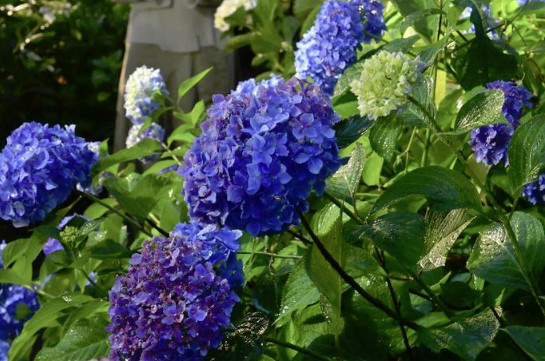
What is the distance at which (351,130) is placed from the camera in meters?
1.06

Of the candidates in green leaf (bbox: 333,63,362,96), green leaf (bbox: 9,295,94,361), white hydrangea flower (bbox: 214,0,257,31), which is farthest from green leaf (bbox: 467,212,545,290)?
white hydrangea flower (bbox: 214,0,257,31)

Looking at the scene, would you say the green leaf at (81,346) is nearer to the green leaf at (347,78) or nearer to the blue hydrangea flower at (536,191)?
the green leaf at (347,78)

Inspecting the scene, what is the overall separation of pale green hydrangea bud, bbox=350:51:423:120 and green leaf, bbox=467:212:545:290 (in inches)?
9.6

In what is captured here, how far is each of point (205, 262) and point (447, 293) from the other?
37 cm

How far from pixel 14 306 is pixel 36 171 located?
648 mm

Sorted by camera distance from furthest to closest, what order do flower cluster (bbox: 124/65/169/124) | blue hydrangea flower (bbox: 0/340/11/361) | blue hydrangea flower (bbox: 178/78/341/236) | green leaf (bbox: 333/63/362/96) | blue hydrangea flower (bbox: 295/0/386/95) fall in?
flower cluster (bbox: 124/65/169/124), blue hydrangea flower (bbox: 0/340/11/361), blue hydrangea flower (bbox: 295/0/386/95), green leaf (bbox: 333/63/362/96), blue hydrangea flower (bbox: 178/78/341/236)

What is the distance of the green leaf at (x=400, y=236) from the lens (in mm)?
988

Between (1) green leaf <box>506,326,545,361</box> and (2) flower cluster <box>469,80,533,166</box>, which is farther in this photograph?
(2) flower cluster <box>469,80,533,166</box>

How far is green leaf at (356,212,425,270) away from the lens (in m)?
0.99

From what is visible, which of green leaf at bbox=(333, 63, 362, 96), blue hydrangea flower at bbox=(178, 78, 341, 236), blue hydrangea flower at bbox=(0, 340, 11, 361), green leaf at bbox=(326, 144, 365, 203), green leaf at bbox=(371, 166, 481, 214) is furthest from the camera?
blue hydrangea flower at bbox=(0, 340, 11, 361)

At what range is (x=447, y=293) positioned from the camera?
1.21 metres

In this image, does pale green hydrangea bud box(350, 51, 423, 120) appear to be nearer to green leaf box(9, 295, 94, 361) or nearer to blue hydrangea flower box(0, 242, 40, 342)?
green leaf box(9, 295, 94, 361)

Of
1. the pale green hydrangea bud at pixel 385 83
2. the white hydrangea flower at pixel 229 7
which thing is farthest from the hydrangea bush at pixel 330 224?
the white hydrangea flower at pixel 229 7

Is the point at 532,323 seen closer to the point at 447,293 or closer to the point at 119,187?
the point at 447,293
